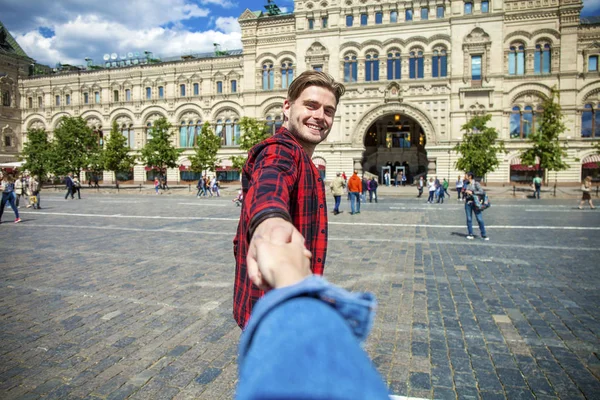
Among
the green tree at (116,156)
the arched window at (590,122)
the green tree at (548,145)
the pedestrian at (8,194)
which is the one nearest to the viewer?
the pedestrian at (8,194)

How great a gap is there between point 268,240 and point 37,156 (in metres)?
50.4

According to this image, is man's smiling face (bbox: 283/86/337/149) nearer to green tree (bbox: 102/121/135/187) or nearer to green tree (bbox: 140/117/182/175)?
green tree (bbox: 140/117/182/175)

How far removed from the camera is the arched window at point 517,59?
35688 millimetres

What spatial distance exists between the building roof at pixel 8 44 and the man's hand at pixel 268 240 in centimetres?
6402

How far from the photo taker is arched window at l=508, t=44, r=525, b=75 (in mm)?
35688

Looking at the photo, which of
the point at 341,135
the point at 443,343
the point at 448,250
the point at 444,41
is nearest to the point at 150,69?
the point at 341,135

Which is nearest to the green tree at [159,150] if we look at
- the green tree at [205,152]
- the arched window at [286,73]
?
the green tree at [205,152]

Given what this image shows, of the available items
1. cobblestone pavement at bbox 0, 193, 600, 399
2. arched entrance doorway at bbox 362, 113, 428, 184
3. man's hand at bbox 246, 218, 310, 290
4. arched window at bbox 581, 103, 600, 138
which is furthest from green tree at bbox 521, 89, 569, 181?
man's hand at bbox 246, 218, 310, 290

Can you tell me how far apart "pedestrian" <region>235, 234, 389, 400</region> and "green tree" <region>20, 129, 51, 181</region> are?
155 ft

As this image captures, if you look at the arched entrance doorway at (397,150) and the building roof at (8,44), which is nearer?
the arched entrance doorway at (397,150)

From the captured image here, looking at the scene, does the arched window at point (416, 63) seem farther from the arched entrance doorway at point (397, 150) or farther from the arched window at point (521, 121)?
the arched window at point (521, 121)

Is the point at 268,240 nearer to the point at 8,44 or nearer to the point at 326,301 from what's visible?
the point at 326,301

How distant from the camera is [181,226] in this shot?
1211 centimetres

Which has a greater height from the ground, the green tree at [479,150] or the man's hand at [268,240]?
the green tree at [479,150]
